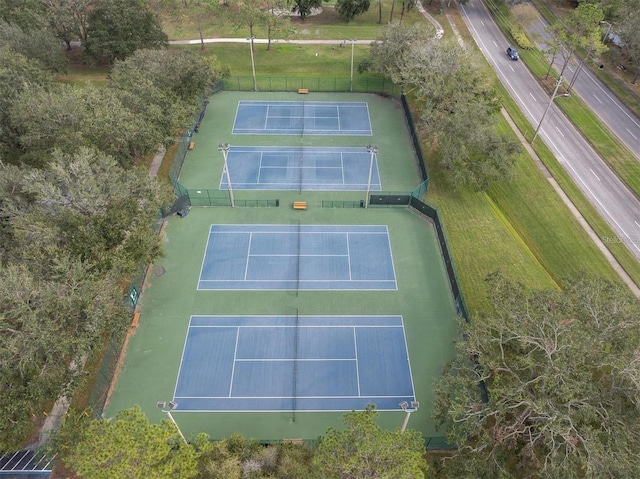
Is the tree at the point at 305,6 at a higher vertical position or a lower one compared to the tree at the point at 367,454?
lower

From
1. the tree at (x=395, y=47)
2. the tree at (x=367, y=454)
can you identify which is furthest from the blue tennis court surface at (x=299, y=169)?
the tree at (x=367, y=454)

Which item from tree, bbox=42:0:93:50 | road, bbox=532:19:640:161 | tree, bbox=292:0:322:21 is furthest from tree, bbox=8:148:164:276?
tree, bbox=292:0:322:21

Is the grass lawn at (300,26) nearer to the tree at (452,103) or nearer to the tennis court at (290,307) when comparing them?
the tree at (452,103)

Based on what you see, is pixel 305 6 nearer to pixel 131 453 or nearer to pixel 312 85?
pixel 312 85


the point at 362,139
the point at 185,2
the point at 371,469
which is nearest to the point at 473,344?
the point at 371,469

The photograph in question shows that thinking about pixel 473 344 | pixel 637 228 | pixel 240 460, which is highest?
pixel 473 344

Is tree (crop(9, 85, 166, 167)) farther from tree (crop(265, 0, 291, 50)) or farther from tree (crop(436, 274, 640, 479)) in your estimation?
tree (crop(265, 0, 291, 50))

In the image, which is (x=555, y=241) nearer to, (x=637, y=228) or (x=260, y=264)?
(x=637, y=228)
